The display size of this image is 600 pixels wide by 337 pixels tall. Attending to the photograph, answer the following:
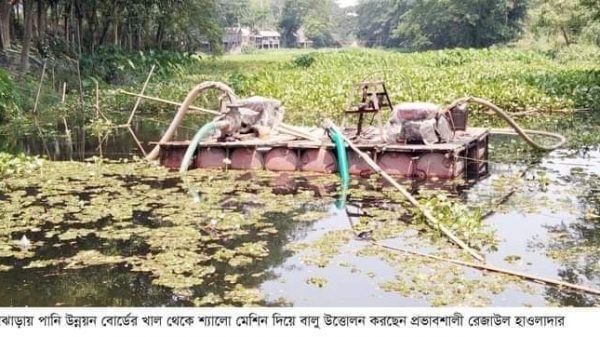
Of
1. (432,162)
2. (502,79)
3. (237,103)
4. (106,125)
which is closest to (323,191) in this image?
(432,162)

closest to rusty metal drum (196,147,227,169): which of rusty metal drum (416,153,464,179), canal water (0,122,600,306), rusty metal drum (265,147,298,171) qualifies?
canal water (0,122,600,306)

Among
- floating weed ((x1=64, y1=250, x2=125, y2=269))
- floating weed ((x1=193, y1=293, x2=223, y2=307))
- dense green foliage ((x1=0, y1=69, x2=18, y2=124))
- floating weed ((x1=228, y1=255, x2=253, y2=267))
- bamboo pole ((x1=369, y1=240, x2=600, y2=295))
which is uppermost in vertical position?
dense green foliage ((x1=0, y1=69, x2=18, y2=124))

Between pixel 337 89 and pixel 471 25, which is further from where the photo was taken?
pixel 471 25

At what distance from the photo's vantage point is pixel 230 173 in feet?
39.6

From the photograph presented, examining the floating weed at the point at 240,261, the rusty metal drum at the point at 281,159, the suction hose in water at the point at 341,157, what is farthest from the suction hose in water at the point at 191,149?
the floating weed at the point at 240,261

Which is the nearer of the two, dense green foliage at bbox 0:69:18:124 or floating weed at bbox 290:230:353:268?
floating weed at bbox 290:230:353:268

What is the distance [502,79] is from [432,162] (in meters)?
13.6

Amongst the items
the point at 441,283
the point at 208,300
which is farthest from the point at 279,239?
the point at 441,283

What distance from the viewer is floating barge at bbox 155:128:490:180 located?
A: 11164 millimetres

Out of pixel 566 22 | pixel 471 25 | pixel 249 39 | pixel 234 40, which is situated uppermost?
pixel 471 25

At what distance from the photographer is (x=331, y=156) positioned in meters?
11.8

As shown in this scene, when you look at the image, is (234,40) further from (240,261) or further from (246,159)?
(240,261)

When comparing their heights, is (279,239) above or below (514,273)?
below

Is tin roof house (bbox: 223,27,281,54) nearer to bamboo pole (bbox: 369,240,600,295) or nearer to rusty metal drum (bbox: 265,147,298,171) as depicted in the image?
rusty metal drum (bbox: 265,147,298,171)
